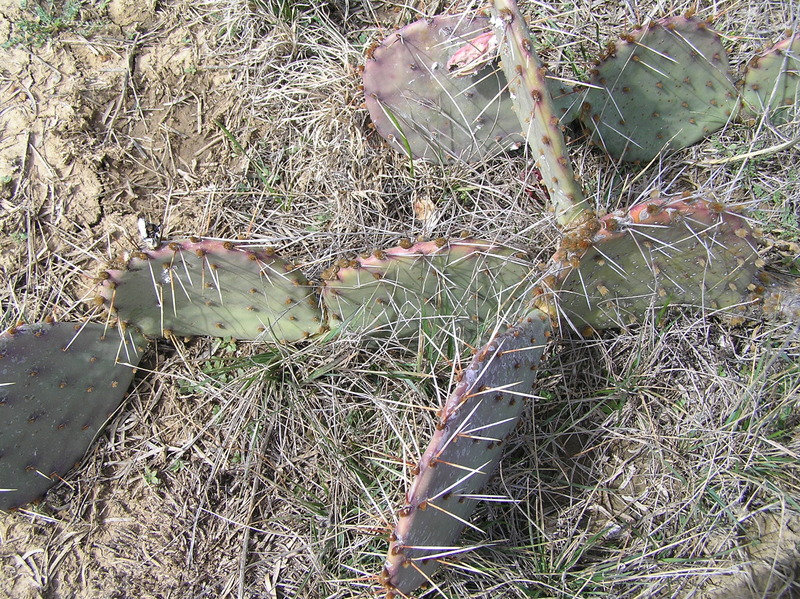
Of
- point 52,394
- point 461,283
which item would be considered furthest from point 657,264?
point 52,394

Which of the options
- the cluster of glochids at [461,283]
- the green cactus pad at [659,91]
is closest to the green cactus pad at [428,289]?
the cluster of glochids at [461,283]

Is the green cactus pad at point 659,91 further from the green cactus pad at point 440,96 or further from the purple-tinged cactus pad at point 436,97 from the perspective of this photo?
the purple-tinged cactus pad at point 436,97

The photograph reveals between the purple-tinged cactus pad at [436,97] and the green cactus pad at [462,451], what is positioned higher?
the purple-tinged cactus pad at [436,97]

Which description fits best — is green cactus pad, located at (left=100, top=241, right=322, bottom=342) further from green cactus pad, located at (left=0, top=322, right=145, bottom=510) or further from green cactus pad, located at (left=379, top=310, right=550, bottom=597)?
green cactus pad, located at (left=379, top=310, right=550, bottom=597)

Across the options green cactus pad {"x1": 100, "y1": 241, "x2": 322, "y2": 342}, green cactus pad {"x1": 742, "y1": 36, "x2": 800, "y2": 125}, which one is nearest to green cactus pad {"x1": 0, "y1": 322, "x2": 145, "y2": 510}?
green cactus pad {"x1": 100, "y1": 241, "x2": 322, "y2": 342}

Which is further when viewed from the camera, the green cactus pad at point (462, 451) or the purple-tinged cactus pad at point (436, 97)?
the purple-tinged cactus pad at point (436, 97)

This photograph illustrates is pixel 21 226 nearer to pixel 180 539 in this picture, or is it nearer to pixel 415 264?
pixel 180 539

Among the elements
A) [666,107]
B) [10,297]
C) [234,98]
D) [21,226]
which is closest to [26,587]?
[10,297]
